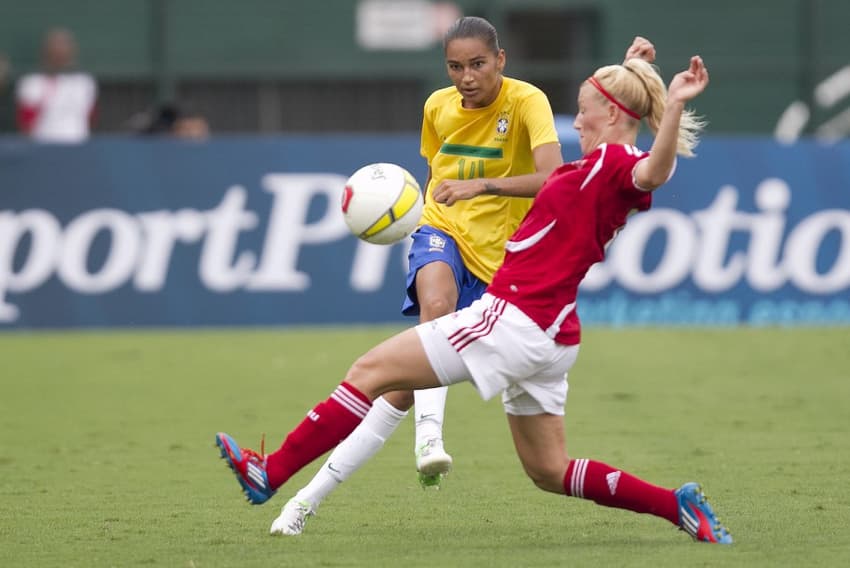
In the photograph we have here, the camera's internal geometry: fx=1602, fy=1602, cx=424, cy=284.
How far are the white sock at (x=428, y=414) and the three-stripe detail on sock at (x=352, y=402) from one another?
1081mm

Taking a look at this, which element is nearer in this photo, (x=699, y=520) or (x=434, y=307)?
(x=699, y=520)

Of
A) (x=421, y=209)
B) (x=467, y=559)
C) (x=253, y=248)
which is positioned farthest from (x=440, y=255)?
(x=253, y=248)

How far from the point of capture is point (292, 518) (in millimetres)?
6137

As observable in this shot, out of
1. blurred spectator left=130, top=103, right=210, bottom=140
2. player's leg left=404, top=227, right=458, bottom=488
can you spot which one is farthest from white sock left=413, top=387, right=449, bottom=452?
blurred spectator left=130, top=103, right=210, bottom=140

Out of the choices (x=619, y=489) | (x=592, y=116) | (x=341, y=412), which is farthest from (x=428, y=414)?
(x=592, y=116)

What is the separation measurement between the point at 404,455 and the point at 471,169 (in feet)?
6.00

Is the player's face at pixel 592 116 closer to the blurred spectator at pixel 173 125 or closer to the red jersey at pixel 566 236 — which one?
the red jersey at pixel 566 236

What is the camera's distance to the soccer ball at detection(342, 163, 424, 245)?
6.75 meters

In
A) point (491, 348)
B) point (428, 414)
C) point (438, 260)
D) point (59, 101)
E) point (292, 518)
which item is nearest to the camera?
point (491, 348)

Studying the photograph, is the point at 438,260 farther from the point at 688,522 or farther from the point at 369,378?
the point at 688,522

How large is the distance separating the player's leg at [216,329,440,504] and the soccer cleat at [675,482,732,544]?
101 centimetres

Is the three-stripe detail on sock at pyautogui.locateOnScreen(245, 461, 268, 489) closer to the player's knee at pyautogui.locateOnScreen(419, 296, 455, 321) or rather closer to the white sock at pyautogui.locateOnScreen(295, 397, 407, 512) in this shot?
the white sock at pyautogui.locateOnScreen(295, 397, 407, 512)

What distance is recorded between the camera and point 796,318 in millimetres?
14516

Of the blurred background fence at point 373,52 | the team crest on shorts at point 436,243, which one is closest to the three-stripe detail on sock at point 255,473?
the team crest on shorts at point 436,243
